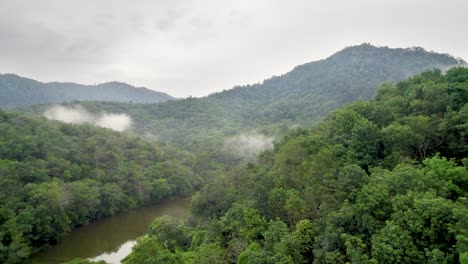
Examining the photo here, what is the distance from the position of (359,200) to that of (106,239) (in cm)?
2888

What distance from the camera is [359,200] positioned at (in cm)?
1422

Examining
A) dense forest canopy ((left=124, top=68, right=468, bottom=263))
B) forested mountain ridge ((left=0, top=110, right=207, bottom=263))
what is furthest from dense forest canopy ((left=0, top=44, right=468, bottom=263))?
forested mountain ridge ((left=0, top=110, right=207, bottom=263))

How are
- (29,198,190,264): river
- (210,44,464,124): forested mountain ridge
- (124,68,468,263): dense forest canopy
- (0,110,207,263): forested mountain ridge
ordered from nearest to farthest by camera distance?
(124,68,468,263): dense forest canopy, (0,110,207,263): forested mountain ridge, (29,198,190,264): river, (210,44,464,124): forested mountain ridge

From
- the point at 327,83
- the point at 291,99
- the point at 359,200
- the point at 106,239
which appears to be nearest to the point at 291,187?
the point at 359,200

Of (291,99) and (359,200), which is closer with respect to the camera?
(359,200)

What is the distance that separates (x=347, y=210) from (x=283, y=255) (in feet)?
11.0

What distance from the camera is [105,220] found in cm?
4197

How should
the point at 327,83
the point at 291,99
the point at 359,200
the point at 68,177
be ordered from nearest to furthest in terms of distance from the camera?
the point at 359,200 → the point at 68,177 → the point at 327,83 → the point at 291,99

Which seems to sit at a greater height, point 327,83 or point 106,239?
point 327,83

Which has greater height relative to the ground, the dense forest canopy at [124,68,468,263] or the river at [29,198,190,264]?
the dense forest canopy at [124,68,468,263]

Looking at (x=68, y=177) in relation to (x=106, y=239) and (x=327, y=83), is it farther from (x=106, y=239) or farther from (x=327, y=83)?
(x=327, y=83)

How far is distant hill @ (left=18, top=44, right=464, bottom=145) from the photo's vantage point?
10081 cm

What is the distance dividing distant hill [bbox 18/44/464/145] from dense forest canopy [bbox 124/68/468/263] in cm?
5489

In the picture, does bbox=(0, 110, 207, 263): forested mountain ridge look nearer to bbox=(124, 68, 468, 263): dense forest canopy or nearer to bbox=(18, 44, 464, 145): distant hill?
bbox=(124, 68, 468, 263): dense forest canopy
